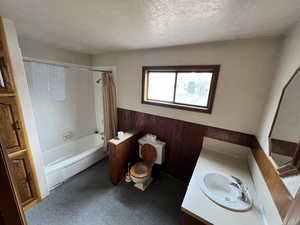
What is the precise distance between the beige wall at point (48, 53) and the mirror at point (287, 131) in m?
3.22

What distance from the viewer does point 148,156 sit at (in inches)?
83.0

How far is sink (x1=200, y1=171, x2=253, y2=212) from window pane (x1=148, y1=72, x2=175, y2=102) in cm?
124

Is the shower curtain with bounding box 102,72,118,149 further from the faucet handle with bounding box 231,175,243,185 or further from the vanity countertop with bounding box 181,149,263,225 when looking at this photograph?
the faucet handle with bounding box 231,175,243,185

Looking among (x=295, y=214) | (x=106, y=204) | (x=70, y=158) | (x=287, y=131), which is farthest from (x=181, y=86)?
(x=70, y=158)

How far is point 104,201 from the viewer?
5.75ft

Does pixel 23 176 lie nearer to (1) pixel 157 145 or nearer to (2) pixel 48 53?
(1) pixel 157 145

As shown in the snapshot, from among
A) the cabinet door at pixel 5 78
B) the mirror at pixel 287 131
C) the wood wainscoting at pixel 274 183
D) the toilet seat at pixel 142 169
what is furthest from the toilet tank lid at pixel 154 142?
the cabinet door at pixel 5 78

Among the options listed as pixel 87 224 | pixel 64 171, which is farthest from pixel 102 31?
pixel 87 224

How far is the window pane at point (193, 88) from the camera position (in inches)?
68.4

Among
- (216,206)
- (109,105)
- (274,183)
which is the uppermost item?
(109,105)

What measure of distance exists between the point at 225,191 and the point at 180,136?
2.92 feet

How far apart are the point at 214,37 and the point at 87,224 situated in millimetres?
2718

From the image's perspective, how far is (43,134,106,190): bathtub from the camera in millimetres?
1854

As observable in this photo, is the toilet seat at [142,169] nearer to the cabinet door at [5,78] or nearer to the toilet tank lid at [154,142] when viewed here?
the toilet tank lid at [154,142]
